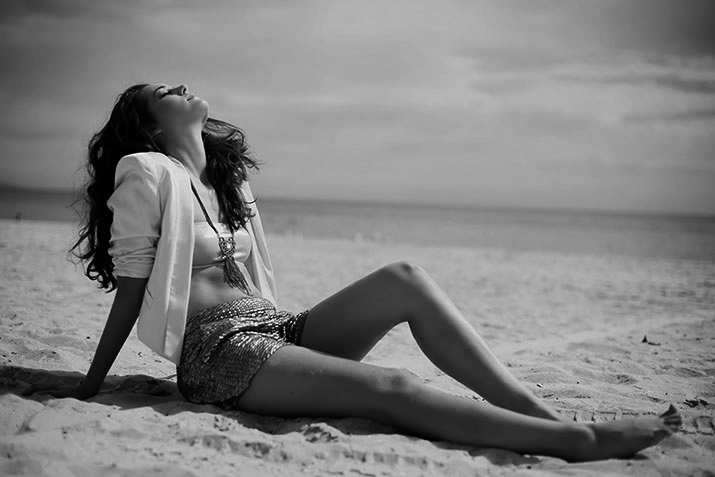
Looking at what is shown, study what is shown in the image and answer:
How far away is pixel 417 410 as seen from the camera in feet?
8.00

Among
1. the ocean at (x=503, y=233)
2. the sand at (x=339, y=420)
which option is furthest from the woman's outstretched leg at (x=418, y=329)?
the ocean at (x=503, y=233)

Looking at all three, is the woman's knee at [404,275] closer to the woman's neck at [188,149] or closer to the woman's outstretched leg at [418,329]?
the woman's outstretched leg at [418,329]

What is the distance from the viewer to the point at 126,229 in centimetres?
278

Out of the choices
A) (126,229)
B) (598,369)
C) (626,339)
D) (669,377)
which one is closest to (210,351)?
(126,229)

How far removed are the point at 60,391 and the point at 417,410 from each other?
5.67 ft

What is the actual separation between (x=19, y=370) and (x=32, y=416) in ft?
2.93

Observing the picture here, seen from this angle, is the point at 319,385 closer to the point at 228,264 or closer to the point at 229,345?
the point at 229,345

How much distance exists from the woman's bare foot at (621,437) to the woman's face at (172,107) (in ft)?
7.83

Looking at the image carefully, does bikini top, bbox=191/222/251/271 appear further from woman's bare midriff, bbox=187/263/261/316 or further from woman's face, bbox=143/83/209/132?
woman's face, bbox=143/83/209/132

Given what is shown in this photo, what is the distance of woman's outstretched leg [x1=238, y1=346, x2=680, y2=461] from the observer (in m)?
2.37

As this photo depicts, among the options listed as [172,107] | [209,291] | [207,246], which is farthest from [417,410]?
[172,107]

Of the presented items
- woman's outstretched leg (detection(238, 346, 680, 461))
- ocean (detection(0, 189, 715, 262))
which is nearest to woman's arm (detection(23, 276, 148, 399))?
woman's outstretched leg (detection(238, 346, 680, 461))

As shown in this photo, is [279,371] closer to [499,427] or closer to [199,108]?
[499,427]

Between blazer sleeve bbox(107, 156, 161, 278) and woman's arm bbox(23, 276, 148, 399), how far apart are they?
6 centimetres
